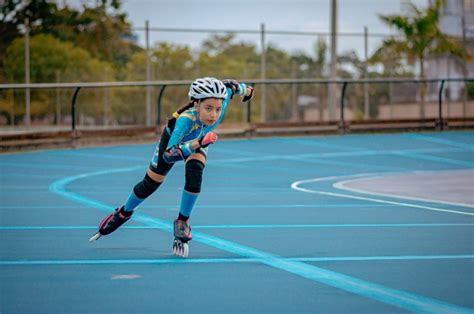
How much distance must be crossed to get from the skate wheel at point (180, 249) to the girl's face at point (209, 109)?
1.10 meters

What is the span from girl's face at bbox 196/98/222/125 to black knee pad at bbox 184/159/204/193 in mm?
393

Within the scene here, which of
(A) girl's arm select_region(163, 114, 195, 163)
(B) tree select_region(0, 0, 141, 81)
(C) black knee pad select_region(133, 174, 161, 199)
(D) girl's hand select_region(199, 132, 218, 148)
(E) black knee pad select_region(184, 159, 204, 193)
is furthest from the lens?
(B) tree select_region(0, 0, 141, 81)

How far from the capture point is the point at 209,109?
26.7 ft

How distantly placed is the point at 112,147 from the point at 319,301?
1893 centimetres

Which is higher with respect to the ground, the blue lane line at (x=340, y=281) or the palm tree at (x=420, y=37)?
the palm tree at (x=420, y=37)

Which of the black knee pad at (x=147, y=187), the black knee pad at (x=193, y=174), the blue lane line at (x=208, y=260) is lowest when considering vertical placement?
the blue lane line at (x=208, y=260)

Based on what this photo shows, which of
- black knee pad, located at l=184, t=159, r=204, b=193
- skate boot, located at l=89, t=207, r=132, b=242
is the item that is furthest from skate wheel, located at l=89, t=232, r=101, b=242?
black knee pad, located at l=184, t=159, r=204, b=193

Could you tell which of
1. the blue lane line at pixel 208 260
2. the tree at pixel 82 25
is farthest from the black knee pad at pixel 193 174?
the tree at pixel 82 25

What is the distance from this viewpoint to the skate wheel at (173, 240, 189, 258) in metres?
7.96

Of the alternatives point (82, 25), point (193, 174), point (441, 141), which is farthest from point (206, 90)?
point (82, 25)

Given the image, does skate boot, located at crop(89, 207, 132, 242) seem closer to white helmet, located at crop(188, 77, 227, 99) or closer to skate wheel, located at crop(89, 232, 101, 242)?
skate wheel, located at crop(89, 232, 101, 242)

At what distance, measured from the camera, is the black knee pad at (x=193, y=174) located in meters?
8.20

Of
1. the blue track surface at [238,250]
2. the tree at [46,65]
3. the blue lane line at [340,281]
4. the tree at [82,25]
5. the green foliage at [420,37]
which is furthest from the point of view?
the tree at [82,25]

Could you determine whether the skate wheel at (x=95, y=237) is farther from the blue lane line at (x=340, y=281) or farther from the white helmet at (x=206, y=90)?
the white helmet at (x=206, y=90)
